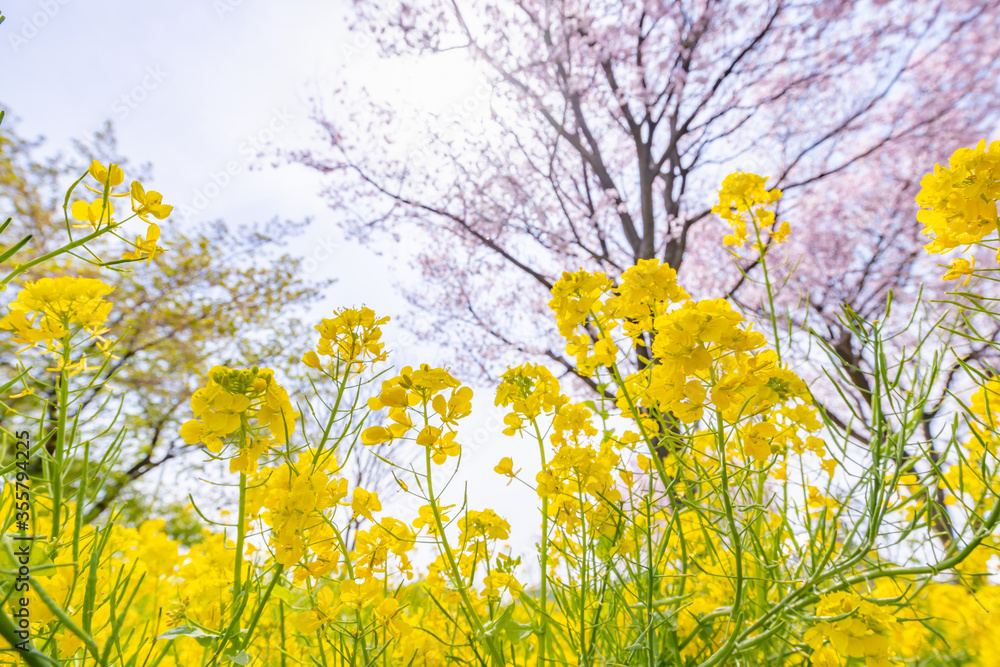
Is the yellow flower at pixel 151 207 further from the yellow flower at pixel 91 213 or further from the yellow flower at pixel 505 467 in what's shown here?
the yellow flower at pixel 505 467

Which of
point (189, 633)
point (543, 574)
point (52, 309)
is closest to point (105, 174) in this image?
point (52, 309)

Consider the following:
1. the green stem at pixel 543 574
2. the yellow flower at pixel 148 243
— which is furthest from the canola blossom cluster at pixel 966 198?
the yellow flower at pixel 148 243

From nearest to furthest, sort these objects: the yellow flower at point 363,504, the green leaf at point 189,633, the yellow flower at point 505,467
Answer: the green leaf at point 189,633 < the yellow flower at point 363,504 < the yellow flower at point 505,467

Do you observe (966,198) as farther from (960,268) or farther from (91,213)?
(91,213)

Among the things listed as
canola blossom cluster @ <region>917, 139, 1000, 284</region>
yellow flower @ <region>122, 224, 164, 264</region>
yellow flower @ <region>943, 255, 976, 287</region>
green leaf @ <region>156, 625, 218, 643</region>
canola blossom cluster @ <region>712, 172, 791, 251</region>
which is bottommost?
green leaf @ <region>156, 625, 218, 643</region>

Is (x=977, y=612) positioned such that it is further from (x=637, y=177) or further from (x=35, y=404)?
(x=35, y=404)

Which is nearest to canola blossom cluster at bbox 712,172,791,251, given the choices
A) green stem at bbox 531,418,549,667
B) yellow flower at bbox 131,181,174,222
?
green stem at bbox 531,418,549,667

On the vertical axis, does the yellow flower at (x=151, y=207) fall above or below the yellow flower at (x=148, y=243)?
above

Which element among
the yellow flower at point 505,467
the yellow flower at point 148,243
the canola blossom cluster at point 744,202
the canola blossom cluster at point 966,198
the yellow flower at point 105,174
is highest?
the canola blossom cluster at point 744,202

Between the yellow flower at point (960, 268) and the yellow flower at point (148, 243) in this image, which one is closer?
the yellow flower at point (148, 243)

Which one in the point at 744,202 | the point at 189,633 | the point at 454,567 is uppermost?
the point at 744,202

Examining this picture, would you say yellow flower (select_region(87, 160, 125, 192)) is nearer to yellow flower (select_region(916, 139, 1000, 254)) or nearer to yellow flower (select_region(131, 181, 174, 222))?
yellow flower (select_region(131, 181, 174, 222))

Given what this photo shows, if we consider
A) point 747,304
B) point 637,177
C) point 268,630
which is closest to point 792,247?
point 747,304

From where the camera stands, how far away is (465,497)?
838 mm
